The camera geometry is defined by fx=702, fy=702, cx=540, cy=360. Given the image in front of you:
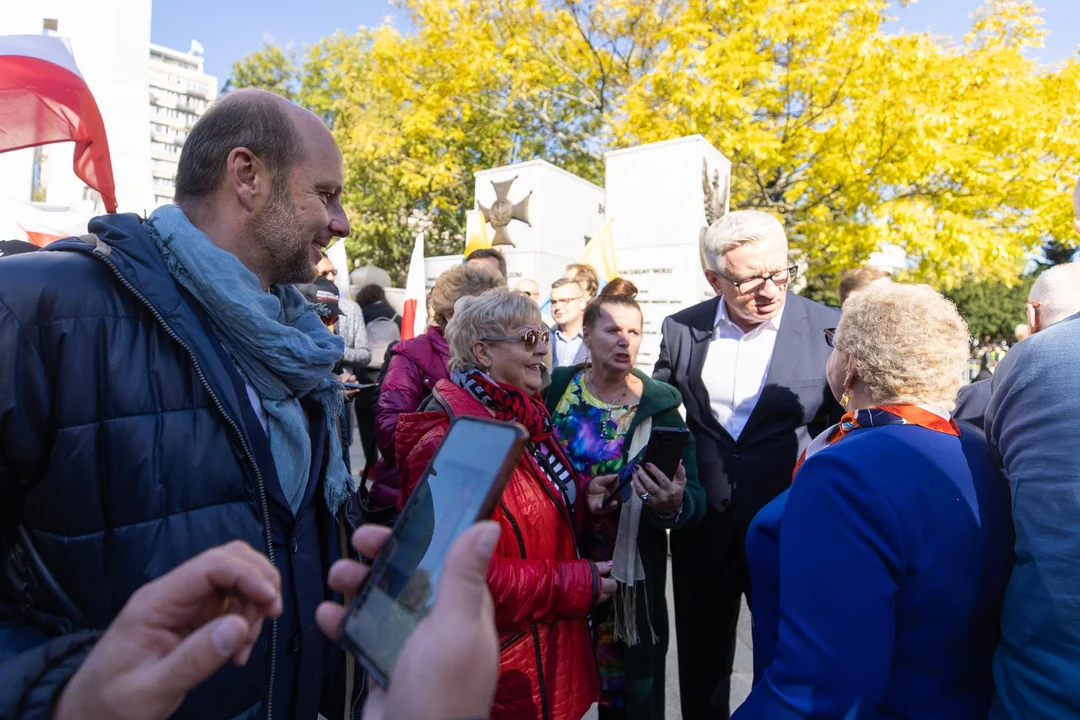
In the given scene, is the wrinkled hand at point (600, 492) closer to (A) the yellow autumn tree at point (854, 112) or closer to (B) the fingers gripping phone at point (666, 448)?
(B) the fingers gripping phone at point (666, 448)

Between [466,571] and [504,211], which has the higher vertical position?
[504,211]

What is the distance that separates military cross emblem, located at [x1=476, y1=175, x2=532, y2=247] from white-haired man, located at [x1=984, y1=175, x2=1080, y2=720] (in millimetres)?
8505

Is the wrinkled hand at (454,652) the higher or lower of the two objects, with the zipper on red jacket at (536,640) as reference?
higher

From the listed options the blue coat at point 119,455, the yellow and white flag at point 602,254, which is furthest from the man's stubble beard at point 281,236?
the yellow and white flag at point 602,254

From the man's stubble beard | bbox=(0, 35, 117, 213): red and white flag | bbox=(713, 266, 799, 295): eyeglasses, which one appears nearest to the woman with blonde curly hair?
the man's stubble beard

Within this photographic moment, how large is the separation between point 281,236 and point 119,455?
0.59 m

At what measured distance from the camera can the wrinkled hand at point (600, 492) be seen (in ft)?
8.56

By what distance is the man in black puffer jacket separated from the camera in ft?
3.94

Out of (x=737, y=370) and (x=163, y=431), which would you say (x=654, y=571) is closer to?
(x=737, y=370)

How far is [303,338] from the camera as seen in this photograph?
1581mm

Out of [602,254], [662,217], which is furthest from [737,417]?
[662,217]

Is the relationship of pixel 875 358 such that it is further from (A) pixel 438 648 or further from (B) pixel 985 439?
(A) pixel 438 648

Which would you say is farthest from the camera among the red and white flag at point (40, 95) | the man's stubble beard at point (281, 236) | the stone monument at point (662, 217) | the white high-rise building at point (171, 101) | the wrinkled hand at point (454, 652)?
the white high-rise building at point (171, 101)

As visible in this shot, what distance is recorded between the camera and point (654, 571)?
112 inches
